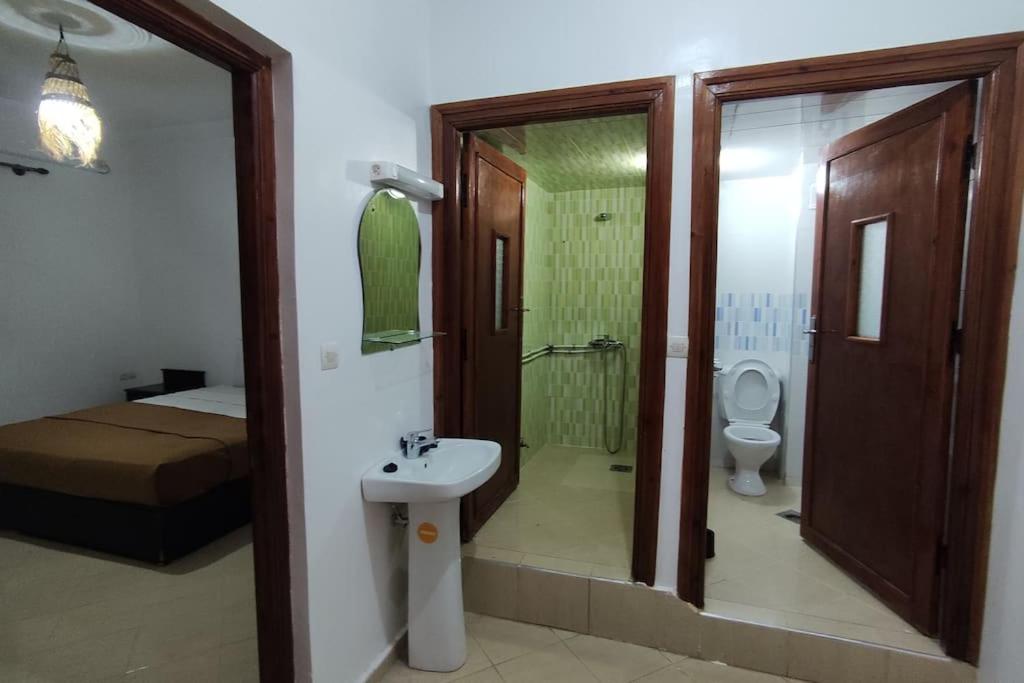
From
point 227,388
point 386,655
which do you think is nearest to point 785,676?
point 386,655

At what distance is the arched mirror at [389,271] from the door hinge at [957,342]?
187 centimetres

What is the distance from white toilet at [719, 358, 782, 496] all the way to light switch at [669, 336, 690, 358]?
1.54 m

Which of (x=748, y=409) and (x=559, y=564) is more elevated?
(x=748, y=409)

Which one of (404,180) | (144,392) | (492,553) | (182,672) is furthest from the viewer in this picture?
(144,392)

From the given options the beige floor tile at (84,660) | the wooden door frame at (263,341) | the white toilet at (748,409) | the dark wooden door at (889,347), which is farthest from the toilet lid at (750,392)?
the beige floor tile at (84,660)

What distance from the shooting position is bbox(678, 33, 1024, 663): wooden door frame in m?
1.53

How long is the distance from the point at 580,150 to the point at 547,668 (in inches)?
105

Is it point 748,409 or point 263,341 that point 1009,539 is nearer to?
point 748,409

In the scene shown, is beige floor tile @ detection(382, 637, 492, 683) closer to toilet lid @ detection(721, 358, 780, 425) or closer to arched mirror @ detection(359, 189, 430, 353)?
arched mirror @ detection(359, 189, 430, 353)

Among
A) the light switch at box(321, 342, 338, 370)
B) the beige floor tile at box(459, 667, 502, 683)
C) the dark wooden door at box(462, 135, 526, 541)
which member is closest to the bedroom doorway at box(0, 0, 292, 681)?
the light switch at box(321, 342, 338, 370)

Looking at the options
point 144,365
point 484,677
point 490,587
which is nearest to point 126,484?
point 490,587

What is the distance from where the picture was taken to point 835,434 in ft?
7.41

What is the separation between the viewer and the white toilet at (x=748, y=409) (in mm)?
3094

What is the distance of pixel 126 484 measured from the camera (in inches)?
94.5
